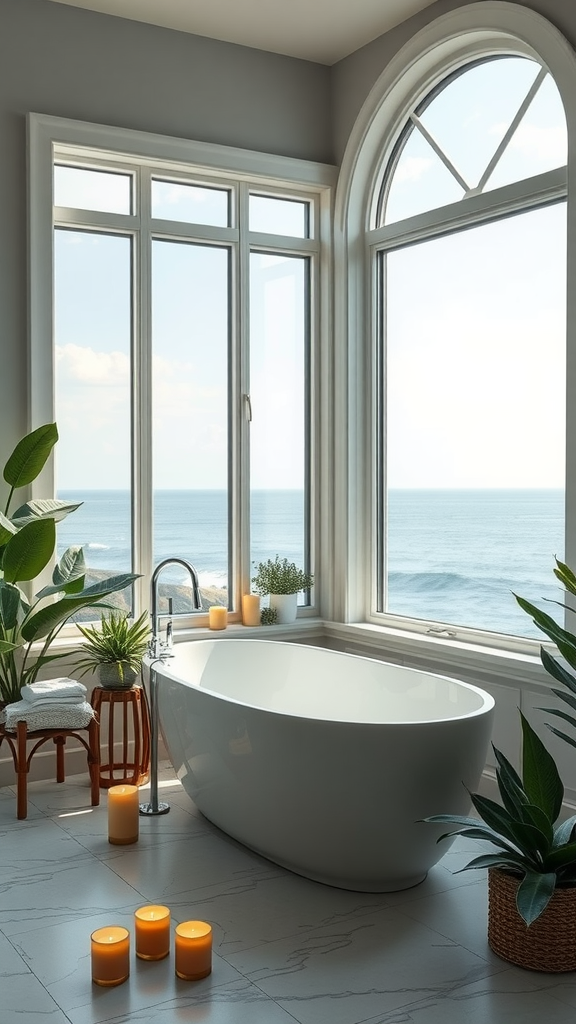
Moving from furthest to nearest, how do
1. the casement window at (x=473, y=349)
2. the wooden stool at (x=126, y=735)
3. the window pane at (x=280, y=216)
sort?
1. the window pane at (x=280, y=216)
2. the wooden stool at (x=126, y=735)
3. the casement window at (x=473, y=349)

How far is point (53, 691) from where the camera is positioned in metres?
3.68

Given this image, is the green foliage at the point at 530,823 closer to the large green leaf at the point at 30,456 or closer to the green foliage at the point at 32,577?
the green foliage at the point at 32,577

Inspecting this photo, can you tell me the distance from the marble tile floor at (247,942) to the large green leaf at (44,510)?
1.16 meters

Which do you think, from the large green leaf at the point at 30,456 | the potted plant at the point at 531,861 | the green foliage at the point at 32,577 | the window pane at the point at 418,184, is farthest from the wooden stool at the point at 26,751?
the window pane at the point at 418,184

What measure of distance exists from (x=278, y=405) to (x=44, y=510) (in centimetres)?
141

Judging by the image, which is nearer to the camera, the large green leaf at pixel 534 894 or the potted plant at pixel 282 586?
the large green leaf at pixel 534 894

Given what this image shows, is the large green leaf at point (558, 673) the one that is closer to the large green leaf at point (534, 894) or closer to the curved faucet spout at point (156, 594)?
the large green leaf at point (534, 894)

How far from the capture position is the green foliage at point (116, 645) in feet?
13.1

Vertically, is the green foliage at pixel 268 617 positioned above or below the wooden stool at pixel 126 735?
above

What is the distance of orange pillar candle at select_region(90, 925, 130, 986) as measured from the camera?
2.40 metres

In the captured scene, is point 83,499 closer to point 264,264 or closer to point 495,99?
point 264,264

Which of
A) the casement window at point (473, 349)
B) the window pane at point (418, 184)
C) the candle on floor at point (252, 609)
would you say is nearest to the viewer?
the casement window at point (473, 349)

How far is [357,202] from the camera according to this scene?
4.73 m

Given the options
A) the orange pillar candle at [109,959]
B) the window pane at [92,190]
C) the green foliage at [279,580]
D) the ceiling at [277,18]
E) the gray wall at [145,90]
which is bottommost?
the orange pillar candle at [109,959]
